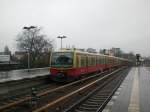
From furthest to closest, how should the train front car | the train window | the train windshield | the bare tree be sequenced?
the bare tree
the train window
the train windshield
the train front car

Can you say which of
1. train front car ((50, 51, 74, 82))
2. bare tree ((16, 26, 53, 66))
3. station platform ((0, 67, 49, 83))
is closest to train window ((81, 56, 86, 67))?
train front car ((50, 51, 74, 82))

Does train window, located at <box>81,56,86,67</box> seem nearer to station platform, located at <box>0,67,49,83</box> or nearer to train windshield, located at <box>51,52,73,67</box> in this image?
train windshield, located at <box>51,52,73,67</box>

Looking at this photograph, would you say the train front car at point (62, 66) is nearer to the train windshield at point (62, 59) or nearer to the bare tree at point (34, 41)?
the train windshield at point (62, 59)

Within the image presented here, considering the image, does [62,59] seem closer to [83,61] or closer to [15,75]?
[83,61]

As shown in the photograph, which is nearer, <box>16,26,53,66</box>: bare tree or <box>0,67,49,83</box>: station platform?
<box>0,67,49,83</box>: station platform

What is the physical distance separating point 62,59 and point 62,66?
624mm

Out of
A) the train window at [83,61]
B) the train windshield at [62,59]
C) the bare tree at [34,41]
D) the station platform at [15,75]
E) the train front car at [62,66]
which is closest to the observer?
the station platform at [15,75]

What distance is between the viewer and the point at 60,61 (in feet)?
90.3

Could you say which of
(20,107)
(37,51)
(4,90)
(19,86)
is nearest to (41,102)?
(20,107)

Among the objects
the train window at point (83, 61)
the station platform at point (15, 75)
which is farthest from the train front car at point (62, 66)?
the train window at point (83, 61)

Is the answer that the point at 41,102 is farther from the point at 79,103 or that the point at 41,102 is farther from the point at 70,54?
the point at 70,54

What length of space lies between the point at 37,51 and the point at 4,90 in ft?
210

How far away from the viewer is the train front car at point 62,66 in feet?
88.6

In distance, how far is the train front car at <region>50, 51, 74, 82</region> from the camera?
27000mm
